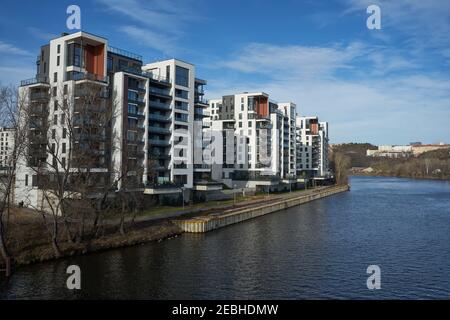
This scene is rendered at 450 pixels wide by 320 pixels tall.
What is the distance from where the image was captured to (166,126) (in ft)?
228

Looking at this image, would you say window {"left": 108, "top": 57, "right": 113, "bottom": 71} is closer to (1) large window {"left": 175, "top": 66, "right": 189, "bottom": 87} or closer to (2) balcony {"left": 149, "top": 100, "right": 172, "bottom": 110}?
(2) balcony {"left": 149, "top": 100, "right": 172, "bottom": 110}

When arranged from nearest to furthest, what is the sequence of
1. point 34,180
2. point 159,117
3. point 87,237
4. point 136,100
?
point 87,237
point 34,180
point 136,100
point 159,117

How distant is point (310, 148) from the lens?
145625mm

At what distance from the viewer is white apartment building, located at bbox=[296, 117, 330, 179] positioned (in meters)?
144

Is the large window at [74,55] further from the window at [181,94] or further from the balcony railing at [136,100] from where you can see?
the window at [181,94]

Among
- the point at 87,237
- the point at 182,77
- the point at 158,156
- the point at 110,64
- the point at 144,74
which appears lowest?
the point at 87,237

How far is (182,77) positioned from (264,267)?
44.8 metres

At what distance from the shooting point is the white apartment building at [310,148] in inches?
5659

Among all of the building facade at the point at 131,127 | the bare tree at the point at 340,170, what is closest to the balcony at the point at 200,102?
the building facade at the point at 131,127

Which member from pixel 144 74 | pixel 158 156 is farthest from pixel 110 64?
pixel 158 156

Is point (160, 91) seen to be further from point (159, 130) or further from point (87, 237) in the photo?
point (87, 237)
